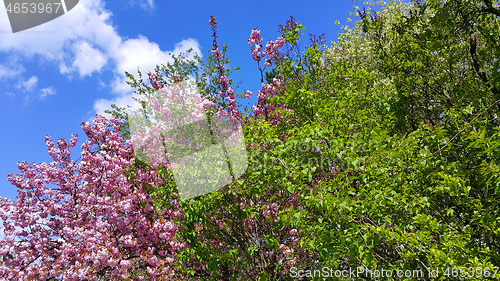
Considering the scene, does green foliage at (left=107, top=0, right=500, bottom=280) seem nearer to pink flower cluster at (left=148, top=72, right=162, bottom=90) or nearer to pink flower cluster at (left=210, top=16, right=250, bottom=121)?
pink flower cluster at (left=210, top=16, right=250, bottom=121)

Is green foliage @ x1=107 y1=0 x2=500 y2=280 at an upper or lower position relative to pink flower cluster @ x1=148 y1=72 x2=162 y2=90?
lower

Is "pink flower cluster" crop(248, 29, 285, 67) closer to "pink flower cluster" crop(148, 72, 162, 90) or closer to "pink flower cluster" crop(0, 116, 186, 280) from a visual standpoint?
"pink flower cluster" crop(148, 72, 162, 90)

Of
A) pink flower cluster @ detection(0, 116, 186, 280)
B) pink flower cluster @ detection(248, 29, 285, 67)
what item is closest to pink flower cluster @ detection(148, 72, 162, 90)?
pink flower cluster @ detection(0, 116, 186, 280)

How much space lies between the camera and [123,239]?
647 centimetres

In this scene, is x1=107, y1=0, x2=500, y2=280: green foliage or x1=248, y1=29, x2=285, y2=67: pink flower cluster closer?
x1=107, y1=0, x2=500, y2=280: green foliage

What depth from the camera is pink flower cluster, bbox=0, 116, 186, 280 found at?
629cm

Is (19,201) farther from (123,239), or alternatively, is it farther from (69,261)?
(123,239)

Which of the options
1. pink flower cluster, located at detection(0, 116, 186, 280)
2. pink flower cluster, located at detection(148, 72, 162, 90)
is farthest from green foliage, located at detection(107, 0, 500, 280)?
pink flower cluster, located at detection(148, 72, 162, 90)

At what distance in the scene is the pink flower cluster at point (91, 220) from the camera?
247 inches

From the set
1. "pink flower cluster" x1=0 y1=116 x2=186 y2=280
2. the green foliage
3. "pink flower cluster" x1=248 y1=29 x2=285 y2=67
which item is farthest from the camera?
"pink flower cluster" x1=248 y1=29 x2=285 y2=67

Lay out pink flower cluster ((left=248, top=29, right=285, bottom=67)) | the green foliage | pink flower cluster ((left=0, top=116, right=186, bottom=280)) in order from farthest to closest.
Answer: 1. pink flower cluster ((left=248, top=29, right=285, bottom=67))
2. pink flower cluster ((left=0, top=116, right=186, bottom=280))
3. the green foliage

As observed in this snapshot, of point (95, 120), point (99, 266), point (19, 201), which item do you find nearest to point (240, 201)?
point (99, 266)

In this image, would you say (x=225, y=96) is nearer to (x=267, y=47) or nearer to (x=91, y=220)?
(x=267, y=47)

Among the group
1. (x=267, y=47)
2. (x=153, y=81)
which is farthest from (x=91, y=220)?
(x=267, y=47)
